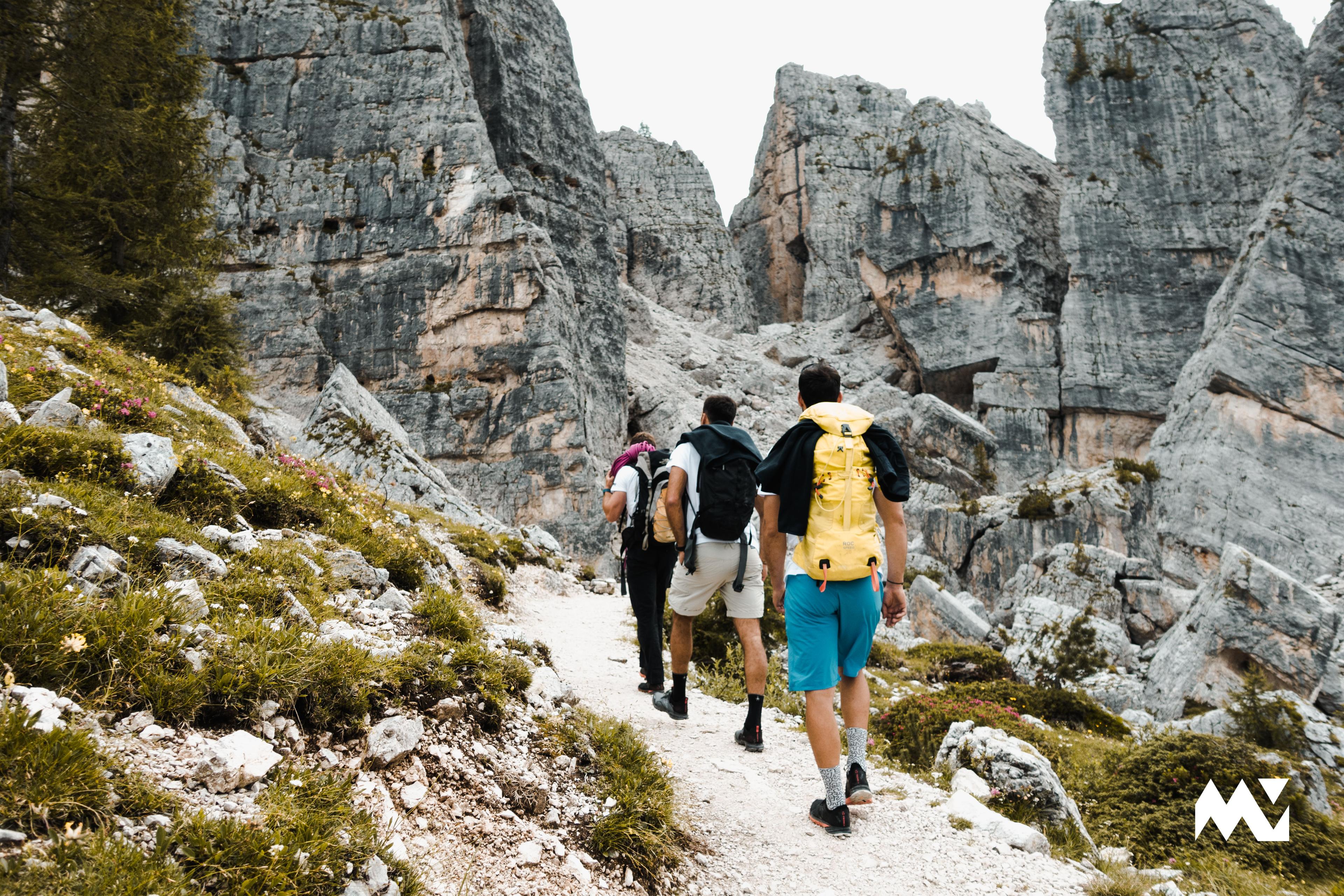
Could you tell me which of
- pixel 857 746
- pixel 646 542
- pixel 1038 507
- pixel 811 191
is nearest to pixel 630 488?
pixel 646 542

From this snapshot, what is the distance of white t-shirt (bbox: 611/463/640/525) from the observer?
22.9 feet

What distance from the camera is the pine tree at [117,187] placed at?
13.3 m

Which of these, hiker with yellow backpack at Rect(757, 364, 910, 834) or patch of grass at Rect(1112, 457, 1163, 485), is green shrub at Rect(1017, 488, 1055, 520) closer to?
patch of grass at Rect(1112, 457, 1163, 485)

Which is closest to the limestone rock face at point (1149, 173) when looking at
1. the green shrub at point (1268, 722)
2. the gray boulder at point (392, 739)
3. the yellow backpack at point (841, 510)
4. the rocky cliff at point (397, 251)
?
the rocky cliff at point (397, 251)

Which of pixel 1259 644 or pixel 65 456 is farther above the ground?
pixel 65 456

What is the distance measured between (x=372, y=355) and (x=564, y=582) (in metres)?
25.3

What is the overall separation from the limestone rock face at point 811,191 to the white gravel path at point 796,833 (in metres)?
63.0

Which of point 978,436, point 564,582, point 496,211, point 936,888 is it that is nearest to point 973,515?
point 978,436

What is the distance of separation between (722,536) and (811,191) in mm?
71213

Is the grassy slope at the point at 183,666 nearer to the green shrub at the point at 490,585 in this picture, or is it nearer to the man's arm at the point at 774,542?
the man's arm at the point at 774,542

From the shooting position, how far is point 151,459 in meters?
5.36

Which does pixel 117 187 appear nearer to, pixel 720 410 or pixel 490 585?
pixel 490 585

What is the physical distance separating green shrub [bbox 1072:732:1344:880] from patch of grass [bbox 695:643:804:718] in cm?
291

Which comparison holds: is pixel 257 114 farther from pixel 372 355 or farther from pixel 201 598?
pixel 201 598
